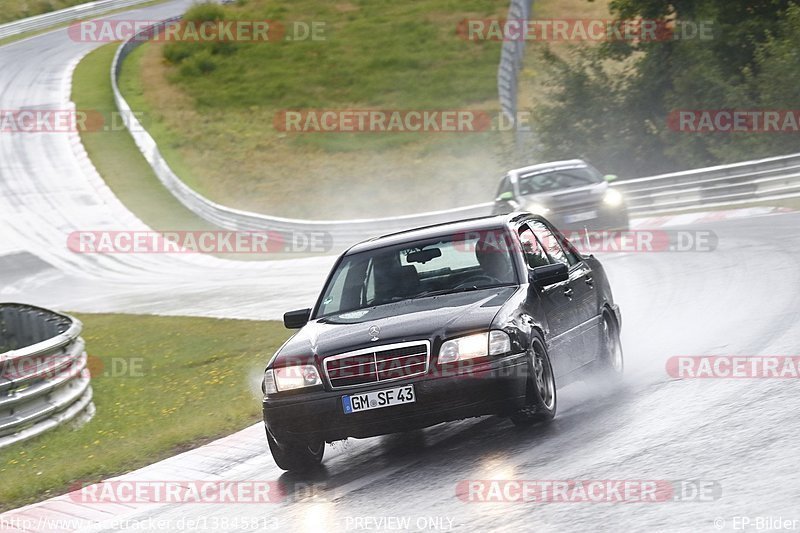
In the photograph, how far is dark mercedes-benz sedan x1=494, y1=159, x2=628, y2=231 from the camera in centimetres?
2145

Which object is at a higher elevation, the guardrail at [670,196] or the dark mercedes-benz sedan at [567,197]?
the dark mercedes-benz sedan at [567,197]

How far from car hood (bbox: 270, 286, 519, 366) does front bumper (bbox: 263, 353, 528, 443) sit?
25 centimetres

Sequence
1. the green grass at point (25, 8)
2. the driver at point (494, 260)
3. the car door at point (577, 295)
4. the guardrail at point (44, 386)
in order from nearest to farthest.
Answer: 1. the driver at point (494, 260)
2. the car door at point (577, 295)
3. the guardrail at point (44, 386)
4. the green grass at point (25, 8)

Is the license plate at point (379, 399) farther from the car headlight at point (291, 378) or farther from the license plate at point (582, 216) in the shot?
the license plate at point (582, 216)

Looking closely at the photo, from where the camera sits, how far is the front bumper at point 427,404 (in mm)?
7109

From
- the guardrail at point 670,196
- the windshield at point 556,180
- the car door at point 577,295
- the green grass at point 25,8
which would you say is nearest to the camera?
the car door at point 577,295

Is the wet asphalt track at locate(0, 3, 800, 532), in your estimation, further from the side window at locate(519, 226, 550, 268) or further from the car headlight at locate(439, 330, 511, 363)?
the side window at locate(519, 226, 550, 268)

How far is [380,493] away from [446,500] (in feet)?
1.81

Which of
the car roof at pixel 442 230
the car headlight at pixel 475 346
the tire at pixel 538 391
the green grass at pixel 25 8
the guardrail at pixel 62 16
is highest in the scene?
the green grass at pixel 25 8

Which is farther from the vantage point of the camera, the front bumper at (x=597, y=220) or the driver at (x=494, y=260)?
the front bumper at (x=597, y=220)

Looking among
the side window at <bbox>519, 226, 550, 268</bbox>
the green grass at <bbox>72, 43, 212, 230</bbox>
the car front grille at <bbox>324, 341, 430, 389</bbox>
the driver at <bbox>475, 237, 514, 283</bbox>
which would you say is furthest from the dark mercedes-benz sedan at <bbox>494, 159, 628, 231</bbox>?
the green grass at <bbox>72, 43, 212, 230</bbox>

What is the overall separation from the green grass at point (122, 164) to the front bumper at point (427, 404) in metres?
28.9

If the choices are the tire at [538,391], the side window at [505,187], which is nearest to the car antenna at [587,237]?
the side window at [505,187]

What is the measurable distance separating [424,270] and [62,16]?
213 feet
